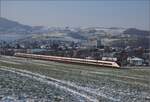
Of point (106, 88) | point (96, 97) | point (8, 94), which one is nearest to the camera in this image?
point (8, 94)

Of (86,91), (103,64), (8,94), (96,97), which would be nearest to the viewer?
(8,94)

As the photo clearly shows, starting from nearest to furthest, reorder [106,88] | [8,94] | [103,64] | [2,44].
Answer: [8,94]
[106,88]
[103,64]
[2,44]

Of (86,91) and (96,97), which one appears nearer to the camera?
(96,97)

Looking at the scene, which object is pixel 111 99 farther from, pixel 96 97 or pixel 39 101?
pixel 39 101

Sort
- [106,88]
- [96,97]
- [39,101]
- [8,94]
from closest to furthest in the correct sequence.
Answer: [39,101], [8,94], [96,97], [106,88]

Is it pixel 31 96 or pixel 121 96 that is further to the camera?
A: pixel 121 96

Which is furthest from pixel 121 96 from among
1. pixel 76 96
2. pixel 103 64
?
pixel 103 64

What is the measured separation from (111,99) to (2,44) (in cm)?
14013

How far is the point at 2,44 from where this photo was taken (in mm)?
155000

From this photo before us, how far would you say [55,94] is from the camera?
63.9 feet

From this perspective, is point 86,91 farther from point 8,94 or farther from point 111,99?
point 8,94

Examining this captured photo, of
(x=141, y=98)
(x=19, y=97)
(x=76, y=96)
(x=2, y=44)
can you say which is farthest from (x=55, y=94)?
(x=2, y=44)

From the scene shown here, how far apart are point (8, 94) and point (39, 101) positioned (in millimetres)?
2052

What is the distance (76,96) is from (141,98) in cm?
347
